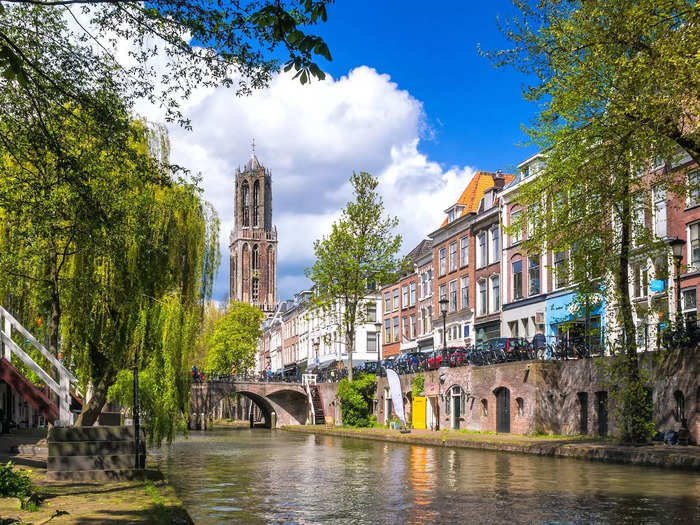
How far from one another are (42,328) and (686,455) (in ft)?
49.8

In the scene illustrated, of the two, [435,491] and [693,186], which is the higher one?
[693,186]

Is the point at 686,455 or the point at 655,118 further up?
the point at 655,118

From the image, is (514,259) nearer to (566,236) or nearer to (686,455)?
(566,236)

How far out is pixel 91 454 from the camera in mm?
14156

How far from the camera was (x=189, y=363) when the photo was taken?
2130cm

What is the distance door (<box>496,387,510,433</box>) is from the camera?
3627 centimetres

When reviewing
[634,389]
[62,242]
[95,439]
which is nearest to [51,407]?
[95,439]

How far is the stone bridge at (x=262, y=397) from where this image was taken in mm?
69375

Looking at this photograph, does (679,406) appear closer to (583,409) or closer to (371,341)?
(583,409)

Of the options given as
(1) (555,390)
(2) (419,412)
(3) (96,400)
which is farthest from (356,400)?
(3) (96,400)

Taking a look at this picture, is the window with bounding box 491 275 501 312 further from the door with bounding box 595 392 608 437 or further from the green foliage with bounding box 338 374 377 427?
the door with bounding box 595 392 608 437

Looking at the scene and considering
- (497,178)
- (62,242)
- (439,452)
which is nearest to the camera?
(62,242)

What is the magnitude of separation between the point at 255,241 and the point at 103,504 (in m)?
148

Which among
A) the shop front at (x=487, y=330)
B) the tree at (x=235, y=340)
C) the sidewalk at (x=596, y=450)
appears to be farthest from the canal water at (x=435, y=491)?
the tree at (x=235, y=340)
